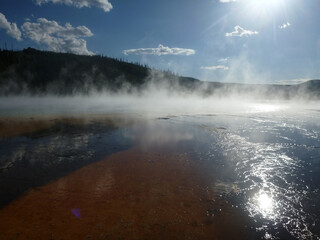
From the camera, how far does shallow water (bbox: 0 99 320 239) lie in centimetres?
348

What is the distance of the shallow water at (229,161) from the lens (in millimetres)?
3482

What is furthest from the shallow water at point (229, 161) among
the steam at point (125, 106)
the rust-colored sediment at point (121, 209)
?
the steam at point (125, 106)

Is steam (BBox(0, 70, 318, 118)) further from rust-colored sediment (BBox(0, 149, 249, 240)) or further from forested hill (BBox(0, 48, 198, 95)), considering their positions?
rust-colored sediment (BBox(0, 149, 249, 240))

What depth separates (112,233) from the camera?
2.95 meters

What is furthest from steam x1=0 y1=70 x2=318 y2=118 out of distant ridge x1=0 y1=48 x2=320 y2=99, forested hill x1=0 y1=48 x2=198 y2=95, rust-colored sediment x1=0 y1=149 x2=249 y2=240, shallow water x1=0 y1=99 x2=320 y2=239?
rust-colored sediment x1=0 y1=149 x2=249 y2=240

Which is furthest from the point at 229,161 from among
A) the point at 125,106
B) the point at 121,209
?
the point at 125,106

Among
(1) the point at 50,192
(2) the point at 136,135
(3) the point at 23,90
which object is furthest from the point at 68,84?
Answer: (1) the point at 50,192

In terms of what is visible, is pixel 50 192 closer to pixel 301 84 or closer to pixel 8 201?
pixel 8 201

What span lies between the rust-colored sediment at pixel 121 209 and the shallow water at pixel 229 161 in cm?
28

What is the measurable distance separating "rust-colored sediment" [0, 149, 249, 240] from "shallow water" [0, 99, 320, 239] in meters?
0.28

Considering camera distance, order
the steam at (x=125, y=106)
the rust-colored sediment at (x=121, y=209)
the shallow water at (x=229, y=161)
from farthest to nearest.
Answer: the steam at (x=125, y=106), the shallow water at (x=229, y=161), the rust-colored sediment at (x=121, y=209)

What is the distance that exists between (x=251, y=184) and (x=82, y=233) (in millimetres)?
3436

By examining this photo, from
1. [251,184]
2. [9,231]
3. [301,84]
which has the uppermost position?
[301,84]

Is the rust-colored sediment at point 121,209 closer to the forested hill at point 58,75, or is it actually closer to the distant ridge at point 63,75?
the distant ridge at point 63,75
